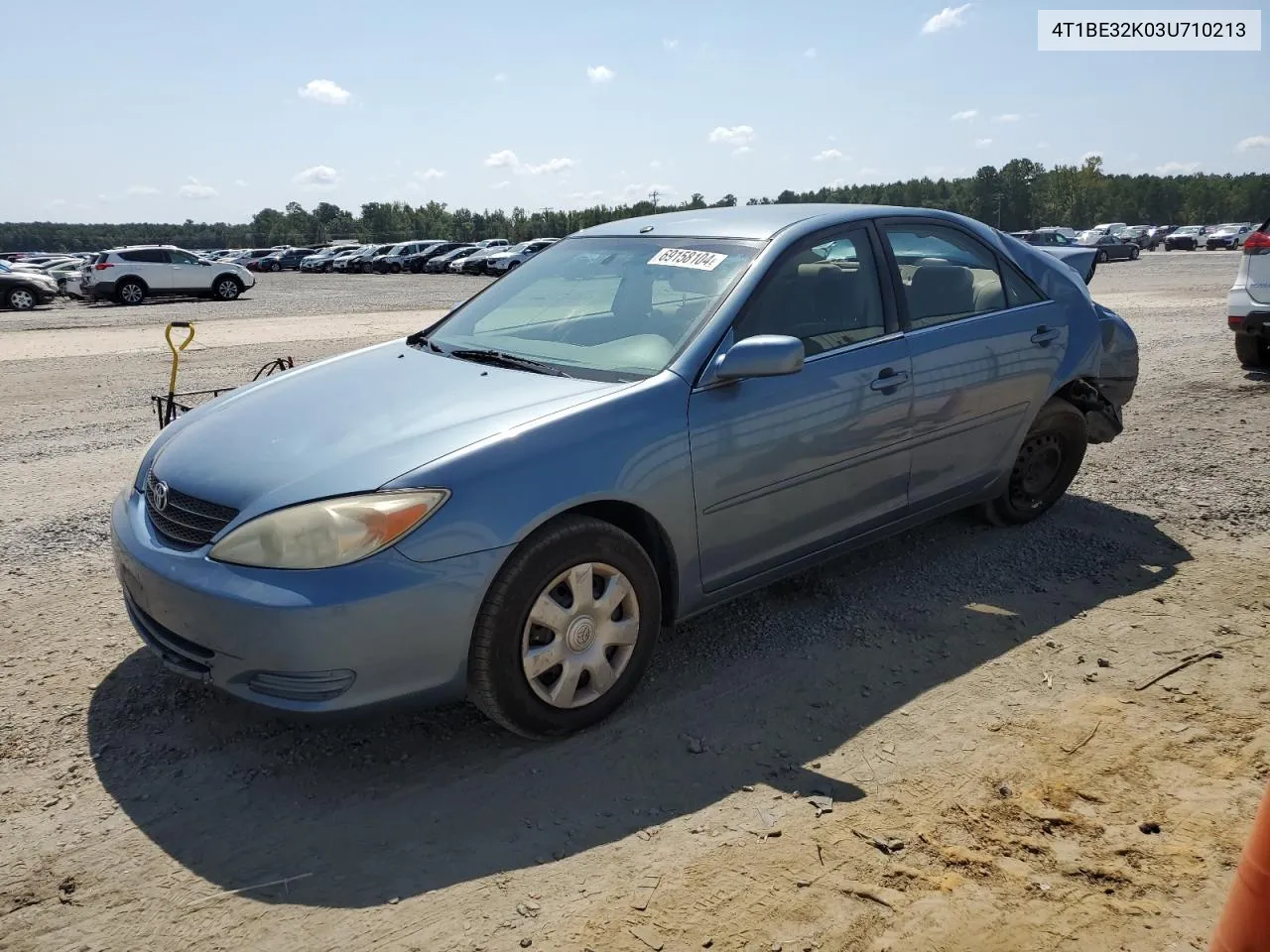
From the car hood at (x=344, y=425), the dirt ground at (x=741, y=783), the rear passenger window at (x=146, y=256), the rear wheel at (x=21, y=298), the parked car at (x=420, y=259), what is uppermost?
the parked car at (x=420, y=259)

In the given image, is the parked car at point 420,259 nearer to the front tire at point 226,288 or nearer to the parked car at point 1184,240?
the front tire at point 226,288

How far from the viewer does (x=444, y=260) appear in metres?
50.6

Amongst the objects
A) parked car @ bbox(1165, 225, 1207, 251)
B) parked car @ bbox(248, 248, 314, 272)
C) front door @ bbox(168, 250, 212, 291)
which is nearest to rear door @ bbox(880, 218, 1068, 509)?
front door @ bbox(168, 250, 212, 291)

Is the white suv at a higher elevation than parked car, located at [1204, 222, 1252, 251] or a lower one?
lower

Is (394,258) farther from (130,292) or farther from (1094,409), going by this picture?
(1094,409)

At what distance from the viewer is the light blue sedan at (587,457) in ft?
9.46

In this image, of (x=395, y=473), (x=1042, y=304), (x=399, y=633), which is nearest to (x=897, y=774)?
(x=399, y=633)

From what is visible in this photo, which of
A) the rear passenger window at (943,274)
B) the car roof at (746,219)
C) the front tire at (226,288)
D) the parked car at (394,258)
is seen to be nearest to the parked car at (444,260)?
the parked car at (394,258)

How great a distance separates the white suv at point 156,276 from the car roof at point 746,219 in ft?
85.4

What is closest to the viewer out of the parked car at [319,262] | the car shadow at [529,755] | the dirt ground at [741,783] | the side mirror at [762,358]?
the dirt ground at [741,783]

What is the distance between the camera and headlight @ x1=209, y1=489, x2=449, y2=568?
2.85m

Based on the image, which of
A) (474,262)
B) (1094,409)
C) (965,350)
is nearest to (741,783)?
(965,350)

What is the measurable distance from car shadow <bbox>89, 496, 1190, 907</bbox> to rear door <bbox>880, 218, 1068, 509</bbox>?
625 mm

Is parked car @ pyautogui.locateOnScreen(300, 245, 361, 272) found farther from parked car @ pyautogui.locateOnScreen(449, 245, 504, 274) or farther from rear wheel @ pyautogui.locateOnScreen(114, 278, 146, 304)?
rear wheel @ pyautogui.locateOnScreen(114, 278, 146, 304)
